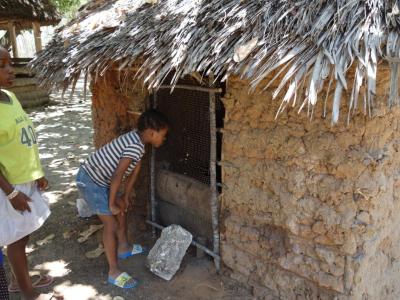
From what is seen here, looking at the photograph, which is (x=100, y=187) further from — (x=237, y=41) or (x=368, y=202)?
(x=368, y=202)

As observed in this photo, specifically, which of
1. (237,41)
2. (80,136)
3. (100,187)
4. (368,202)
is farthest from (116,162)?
(80,136)

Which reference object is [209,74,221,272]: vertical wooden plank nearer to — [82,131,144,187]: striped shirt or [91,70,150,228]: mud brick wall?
[82,131,144,187]: striped shirt

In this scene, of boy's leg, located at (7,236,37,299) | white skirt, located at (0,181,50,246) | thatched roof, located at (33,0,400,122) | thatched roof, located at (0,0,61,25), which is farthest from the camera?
thatched roof, located at (0,0,61,25)

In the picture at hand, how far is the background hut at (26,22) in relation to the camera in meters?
10.5

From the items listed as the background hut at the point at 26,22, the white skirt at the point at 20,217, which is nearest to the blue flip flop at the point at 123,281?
the white skirt at the point at 20,217

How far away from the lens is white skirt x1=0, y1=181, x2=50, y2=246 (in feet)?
9.27

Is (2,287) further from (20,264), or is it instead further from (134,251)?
(134,251)

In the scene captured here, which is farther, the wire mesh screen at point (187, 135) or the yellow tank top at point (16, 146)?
the wire mesh screen at point (187, 135)

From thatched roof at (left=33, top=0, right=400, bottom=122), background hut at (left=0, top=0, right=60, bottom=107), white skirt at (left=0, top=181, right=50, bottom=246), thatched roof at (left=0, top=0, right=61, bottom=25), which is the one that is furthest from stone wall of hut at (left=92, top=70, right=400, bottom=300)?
thatched roof at (left=0, top=0, right=61, bottom=25)

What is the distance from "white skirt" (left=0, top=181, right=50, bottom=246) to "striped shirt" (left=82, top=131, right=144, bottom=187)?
475 mm

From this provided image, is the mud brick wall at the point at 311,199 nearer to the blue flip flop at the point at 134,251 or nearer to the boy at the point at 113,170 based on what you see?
the boy at the point at 113,170

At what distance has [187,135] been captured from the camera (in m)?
4.04

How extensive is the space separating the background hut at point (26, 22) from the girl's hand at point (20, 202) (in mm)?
8066

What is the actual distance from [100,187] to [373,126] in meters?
2.14
